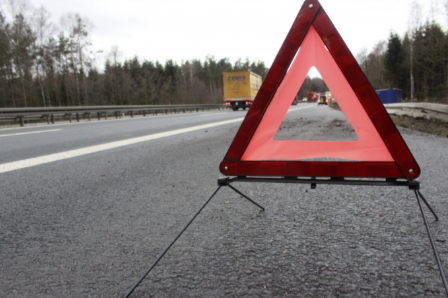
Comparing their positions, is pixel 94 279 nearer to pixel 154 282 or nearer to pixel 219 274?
pixel 154 282

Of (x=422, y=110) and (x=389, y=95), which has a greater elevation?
(x=389, y=95)

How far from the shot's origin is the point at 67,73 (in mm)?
49531

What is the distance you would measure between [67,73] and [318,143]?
55252mm

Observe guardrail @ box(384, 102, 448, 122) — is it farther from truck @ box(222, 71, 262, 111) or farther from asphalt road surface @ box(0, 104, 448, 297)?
truck @ box(222, 71, 262, 111)

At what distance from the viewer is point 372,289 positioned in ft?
4.80

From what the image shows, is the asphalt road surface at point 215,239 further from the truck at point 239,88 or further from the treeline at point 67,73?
the treeline at point 67,73

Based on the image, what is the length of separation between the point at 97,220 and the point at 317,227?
5.41 feet

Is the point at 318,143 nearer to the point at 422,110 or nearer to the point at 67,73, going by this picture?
the point at 422,110

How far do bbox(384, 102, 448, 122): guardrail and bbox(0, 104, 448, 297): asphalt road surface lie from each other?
409 cm

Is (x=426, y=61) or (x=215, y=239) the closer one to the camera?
(x=215, y=239)

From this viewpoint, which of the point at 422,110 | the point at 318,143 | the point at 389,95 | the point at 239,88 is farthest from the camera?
the point at 389,95

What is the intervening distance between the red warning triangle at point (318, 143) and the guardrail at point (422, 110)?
21.0 feet

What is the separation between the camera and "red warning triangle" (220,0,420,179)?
5.30 ft

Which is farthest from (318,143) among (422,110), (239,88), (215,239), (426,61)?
(426,61)
